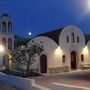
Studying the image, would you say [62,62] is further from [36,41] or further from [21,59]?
[21,59]

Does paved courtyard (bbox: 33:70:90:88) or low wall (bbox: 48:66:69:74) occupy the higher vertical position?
low wall (bbox: 48:66:69:74)

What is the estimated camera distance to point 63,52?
34688 mm

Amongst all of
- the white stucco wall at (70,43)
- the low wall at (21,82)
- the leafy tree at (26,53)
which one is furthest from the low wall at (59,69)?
the low wall at (21,82)

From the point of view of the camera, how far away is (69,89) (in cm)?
1501

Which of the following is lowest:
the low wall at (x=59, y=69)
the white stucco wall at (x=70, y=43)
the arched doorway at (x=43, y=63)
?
the low wall at (x=59, y=69)

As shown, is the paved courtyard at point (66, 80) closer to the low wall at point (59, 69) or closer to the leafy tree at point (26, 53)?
the leafy tree at point (26, 53)

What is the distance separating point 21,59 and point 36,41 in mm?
4073

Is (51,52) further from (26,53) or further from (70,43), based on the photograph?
(26,53)

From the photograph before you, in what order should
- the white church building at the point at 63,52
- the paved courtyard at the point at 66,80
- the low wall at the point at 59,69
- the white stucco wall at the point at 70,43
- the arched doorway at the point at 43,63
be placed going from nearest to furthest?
the paved courtyard at the point at 66,80, the arched doorway at the point at 43,63, the white church building at the point at 63,52, the low wall at the point at 59,69, the white stucco wall at the point at 70,43

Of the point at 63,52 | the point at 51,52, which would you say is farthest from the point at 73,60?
the point at 51,52

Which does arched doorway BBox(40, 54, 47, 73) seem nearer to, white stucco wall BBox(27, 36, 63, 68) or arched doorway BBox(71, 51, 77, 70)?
white stucco wall BBox(27, 36, 63, 68)

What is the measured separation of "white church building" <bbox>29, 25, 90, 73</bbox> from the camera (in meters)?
32.5

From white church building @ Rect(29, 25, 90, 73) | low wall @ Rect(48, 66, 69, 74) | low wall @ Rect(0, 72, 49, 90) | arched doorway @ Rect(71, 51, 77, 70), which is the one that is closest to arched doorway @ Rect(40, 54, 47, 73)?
white church building @ Rect(29, 25, 90, 73)

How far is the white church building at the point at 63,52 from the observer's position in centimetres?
3253
